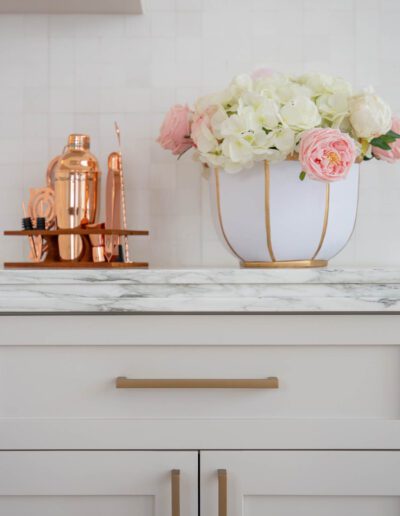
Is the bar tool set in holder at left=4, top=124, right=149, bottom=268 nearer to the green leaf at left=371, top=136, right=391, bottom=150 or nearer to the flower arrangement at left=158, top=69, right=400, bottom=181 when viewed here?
the flower arrangement at left=158, top=69, right=400, bottom=181

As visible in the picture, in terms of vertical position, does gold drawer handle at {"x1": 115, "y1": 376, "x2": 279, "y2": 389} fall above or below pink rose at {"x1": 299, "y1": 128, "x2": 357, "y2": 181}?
below

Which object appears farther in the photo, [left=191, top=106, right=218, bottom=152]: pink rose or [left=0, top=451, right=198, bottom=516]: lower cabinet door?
[left=191, top=106, right=218, bottom=152]: pink rose

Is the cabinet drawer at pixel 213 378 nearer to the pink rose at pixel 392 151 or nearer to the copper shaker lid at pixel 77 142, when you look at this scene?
the pink rose at pixel 392 151

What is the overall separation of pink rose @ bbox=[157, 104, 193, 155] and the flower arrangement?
69 mm

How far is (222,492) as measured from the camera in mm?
960

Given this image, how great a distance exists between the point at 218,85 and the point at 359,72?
32 cm

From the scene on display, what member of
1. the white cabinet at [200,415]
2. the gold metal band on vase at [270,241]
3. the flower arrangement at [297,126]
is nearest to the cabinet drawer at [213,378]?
the white cabinet at [200,415]

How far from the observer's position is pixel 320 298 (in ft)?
3.19

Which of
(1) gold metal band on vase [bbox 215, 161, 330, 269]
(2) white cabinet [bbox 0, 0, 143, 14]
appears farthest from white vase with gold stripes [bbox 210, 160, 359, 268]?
(2) white cabinet [bbox 0, 0, 143, 14]

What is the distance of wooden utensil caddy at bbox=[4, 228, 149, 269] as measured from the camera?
1.19 meters

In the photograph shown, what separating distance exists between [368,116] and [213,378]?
0.48 metres

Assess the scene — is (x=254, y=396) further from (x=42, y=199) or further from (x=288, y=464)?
(x=42, y=199)

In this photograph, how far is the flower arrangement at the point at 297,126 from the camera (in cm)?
100

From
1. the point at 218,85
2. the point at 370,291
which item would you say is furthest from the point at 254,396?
the point at 218,85
